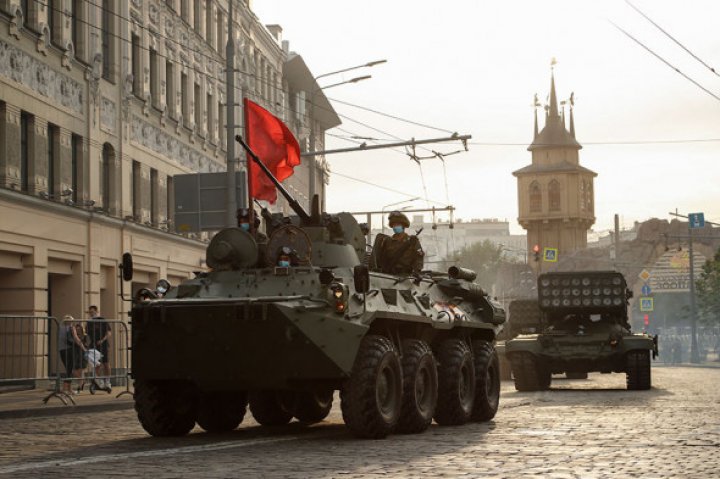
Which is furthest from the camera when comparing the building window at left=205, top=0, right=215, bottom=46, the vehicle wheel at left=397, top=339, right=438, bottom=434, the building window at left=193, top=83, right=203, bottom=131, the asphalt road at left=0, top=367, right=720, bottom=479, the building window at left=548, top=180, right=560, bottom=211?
the building window at left=548, top=180, right=560, bottom=211

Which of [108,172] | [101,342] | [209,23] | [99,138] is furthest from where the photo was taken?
[209,23]

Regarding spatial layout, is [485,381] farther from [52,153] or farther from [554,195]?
[554,195]

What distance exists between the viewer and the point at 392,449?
12.3 meters

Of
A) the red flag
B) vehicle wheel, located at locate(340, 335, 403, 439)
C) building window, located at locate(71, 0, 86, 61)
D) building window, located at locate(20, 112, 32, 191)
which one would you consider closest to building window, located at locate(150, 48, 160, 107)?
building window, located at locate(71, 0, 86, 61)

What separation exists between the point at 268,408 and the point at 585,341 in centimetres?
1388

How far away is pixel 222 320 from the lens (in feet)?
43.9

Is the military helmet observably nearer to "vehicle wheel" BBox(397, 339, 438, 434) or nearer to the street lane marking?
"vehicle wheel" BBox(397, 339, 438, 434)

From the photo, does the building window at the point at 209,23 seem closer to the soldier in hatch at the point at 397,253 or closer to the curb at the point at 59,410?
the curb at the point at 59,410

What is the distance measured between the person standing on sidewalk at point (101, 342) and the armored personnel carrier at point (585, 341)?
28.2ft

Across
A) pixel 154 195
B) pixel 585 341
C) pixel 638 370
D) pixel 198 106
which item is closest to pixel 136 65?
pixel 154 195

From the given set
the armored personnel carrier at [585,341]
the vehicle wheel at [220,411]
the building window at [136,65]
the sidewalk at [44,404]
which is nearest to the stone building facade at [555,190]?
the building window at [136,65]

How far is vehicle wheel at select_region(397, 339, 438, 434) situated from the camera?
47.0 feet

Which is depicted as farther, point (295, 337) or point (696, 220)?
point (696, 220)

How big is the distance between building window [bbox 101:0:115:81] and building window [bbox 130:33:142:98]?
1.80m
